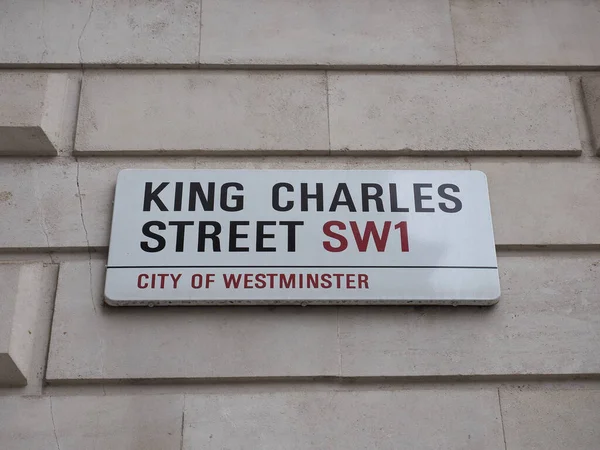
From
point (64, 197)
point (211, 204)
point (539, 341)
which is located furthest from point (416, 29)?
point (64, 197)

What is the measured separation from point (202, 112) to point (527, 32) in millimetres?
2329

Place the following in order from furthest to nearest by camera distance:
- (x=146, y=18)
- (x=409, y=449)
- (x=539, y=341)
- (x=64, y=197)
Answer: (x=146, y=18)
(x=64, y=197)
(x=539, y=341)
(x=409, y=449)

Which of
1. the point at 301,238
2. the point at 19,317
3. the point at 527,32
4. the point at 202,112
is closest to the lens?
the point at 19,317

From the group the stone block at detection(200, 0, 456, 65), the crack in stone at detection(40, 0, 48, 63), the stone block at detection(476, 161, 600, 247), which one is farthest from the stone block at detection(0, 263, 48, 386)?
the stone block at detection(476, 161, 600, 247)

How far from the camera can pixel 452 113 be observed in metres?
5.14

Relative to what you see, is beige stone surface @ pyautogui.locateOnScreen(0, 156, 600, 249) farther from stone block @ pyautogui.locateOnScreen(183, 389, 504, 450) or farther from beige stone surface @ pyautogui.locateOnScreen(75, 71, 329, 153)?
stone block @ pyautogui.locateOnScreen(183, 389, 504, 450)

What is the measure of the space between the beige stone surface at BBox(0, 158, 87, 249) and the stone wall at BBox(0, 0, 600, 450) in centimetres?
1

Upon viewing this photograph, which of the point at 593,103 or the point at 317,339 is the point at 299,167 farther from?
the point at 593,103

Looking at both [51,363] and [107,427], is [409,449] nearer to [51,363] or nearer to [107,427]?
[107,427]

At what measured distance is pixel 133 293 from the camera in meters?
4.47

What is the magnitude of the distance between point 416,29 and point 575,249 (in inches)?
73.2

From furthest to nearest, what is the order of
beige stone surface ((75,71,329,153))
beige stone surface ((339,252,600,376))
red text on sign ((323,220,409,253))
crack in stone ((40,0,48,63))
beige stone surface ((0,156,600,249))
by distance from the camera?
1. crack in stone ((40,0,48,63))
2. beige stone surface ((75,71,329,153))
3. beige stone surface ((0,156,600,249))
4. red text on sign ((323,220,409,253))
5. beige stone surface ((339,252,600,376))

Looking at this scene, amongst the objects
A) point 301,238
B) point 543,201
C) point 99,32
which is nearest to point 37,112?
point 99,32

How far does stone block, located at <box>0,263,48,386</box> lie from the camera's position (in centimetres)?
432
